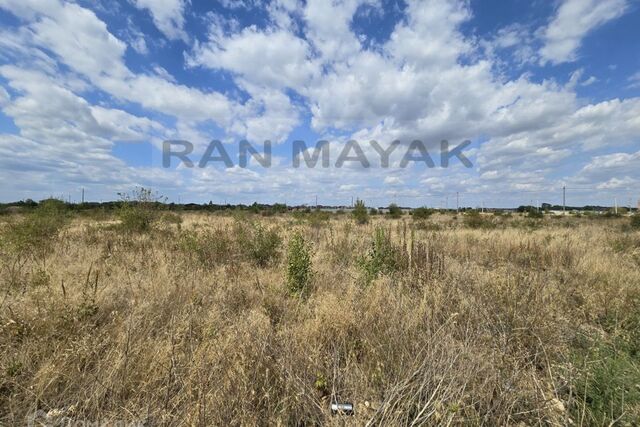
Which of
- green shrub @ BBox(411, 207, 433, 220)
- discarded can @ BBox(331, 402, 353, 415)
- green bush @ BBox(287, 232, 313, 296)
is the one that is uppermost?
green shrub @ BBox(411, 207, 433, 220)

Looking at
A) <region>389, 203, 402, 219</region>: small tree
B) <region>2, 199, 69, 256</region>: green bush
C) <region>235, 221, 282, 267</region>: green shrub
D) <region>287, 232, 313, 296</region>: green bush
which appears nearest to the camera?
<region>287, 232, 313, 296</region>: green bush

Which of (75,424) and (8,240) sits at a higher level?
(8,240)

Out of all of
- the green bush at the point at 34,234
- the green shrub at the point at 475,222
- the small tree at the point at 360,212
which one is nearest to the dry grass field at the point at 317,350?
the green bush at the point at 34,234

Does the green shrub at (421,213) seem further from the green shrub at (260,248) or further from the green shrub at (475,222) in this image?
the green shrub at (260,248)

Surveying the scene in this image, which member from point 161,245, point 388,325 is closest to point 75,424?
point 388,325

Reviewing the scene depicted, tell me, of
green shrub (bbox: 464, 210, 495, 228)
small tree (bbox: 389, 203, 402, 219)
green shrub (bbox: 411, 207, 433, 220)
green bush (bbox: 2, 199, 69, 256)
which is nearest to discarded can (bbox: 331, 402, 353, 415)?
green bush (bbox: 2, 199, 69, 256)

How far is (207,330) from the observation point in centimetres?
300

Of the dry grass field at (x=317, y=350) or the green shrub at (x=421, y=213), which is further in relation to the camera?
the green shrub at (x=421, y=213)

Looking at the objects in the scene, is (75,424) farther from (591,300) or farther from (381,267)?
(591,300)

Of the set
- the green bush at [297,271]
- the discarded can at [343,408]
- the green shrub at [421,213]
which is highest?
the green shrub at [421,213]

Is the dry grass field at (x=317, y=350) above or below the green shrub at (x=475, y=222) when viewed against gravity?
below

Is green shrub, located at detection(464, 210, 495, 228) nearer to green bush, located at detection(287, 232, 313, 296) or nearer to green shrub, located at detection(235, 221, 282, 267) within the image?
green shrub, located at detection(235, 221, 282, 267)

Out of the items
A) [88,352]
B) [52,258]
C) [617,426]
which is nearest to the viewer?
[617,426]

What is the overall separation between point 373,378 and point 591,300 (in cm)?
427
